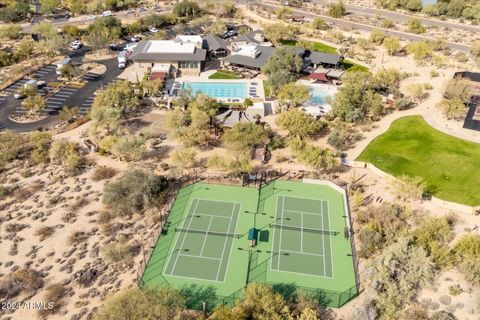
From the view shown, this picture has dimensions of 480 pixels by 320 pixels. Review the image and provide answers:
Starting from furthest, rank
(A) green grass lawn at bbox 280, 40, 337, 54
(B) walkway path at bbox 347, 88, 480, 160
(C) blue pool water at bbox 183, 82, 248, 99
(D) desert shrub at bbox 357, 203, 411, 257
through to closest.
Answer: (A) green grass lawn at bbox 280, 40, 337, 54 < (C) blue pool water at bbox 183, 82, 248, 99 < (B) walkway path at bbox 347, 88, 480, 160 < (D) desert shrub at bbox 357, 203, 411, 257

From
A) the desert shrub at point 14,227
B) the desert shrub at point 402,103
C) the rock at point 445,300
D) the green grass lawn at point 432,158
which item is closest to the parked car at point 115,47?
the desert shrub at point 14,227

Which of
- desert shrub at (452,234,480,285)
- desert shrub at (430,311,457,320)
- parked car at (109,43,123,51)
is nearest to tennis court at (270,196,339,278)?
desert shrub at (430,311,457,320)

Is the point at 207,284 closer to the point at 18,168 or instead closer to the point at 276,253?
the point at 276,253

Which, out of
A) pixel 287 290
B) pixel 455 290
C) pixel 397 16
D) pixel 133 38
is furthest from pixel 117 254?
pixel 397 16

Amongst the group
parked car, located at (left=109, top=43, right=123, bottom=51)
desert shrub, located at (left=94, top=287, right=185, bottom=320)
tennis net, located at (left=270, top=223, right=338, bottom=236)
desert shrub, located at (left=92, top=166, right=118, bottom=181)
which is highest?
parked car, located at (left=109, top=43, right=123, bottom=51)

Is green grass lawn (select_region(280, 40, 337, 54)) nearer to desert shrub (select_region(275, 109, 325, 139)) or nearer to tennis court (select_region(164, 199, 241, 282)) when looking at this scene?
desert shrub (select_region(275, 109, 325, 139))
